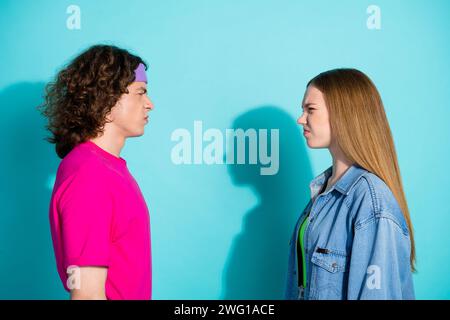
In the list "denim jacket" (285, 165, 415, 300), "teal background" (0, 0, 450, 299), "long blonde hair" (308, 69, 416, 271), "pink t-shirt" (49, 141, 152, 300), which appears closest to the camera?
"pink t-shirt" (49, 141, 152, 300)

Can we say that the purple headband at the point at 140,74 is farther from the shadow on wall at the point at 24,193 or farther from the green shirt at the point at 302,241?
the shadow on wall at the point at 24,193

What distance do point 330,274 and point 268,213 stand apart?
2.28 ft

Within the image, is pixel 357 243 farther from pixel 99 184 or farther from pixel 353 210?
pixel 99 184

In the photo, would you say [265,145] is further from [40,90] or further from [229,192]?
[40,90]

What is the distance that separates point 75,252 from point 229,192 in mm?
936

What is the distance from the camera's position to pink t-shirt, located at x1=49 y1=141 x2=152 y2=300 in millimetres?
1078

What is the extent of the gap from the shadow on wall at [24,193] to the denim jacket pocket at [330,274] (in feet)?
3.83

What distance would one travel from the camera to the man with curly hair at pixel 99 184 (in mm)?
1078

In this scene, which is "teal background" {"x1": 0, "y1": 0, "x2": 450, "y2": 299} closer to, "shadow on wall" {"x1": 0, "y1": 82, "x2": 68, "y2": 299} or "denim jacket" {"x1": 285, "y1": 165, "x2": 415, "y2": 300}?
"shadow on wall" {"x1": 0, "y1": 82, "x2": 68, "y2": 299}

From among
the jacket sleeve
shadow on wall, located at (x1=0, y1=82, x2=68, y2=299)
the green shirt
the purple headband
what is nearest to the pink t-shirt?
the purple headband

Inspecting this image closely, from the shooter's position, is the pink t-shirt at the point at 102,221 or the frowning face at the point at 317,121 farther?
the frowning face at the point at 317,121

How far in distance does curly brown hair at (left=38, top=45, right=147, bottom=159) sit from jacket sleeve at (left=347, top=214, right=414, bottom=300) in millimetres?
745

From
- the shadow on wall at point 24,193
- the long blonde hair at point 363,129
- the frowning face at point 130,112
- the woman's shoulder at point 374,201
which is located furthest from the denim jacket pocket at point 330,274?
the shadow on wall at point 24,193

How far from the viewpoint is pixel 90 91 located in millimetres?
1266
